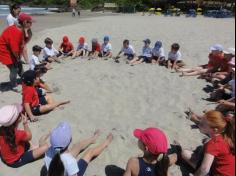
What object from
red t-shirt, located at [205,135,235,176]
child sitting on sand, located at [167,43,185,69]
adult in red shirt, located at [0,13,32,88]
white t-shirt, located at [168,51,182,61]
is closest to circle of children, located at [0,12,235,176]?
red t-shirt, located at [205,135,235,176]

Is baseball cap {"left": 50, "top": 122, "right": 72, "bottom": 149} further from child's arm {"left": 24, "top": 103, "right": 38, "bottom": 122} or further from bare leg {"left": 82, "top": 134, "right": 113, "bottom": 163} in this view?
child's arm {"left": 24, "top": 103, "right": 38, "bottom": 122}

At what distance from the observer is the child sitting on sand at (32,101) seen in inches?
200

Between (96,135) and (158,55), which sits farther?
(158,55)

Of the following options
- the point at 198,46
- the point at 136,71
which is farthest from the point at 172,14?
the point at 136,71

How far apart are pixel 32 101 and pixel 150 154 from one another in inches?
100

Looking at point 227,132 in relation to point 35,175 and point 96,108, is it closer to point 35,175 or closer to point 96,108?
point 35,175

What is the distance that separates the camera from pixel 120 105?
5754mm

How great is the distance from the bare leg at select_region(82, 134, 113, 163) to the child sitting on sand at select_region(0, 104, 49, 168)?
1.69 feet

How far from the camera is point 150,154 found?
3277 mm

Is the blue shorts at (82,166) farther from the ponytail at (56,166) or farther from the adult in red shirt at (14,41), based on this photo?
the adult in red shirt at (14,41)

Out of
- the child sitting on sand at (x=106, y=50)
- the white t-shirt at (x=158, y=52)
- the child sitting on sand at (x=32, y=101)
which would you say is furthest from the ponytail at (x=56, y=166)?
the child sitting on sand at (x=106, y=50)

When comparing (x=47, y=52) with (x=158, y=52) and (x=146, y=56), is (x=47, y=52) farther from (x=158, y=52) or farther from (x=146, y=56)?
(x=158, y=52)

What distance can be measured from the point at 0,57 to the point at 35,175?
322 centimetres

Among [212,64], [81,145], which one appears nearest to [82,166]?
[81,145]
